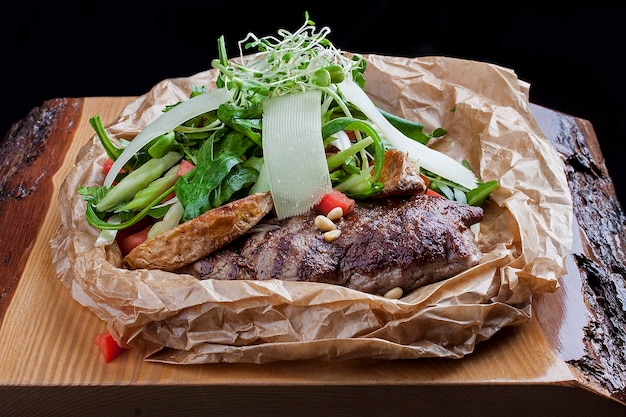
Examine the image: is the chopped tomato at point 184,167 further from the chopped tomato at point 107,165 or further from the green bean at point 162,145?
the chopped tomato at point 107,165

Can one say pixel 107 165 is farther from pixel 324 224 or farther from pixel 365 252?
pixel 365 252

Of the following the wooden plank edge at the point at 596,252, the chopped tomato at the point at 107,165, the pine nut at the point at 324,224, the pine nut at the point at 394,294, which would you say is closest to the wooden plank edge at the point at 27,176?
the chopped tomato at the point at 107,165

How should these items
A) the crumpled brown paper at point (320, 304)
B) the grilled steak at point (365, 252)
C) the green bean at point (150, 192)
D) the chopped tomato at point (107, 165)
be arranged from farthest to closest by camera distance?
1. the chopped tomato at point (107, 165)
2. the green bean at point (150, 192)
3. the grilled steak at point (365, 252)
4. the crumpled brown paper at point (320, 304)

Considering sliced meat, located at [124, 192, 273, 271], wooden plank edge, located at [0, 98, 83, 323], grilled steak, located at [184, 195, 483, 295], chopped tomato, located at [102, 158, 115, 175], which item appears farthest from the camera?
chopped tomato, located at [102, 158, 115, 175]

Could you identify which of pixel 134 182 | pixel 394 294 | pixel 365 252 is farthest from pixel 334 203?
pixel 134 182

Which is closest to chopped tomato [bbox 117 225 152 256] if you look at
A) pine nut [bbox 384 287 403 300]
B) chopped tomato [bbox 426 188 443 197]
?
pine nut [bbox 384 287 403 300]

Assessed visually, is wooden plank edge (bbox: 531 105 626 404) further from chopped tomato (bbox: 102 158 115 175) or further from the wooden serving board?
chopped tomato (bbox: 102 158 115 175)
